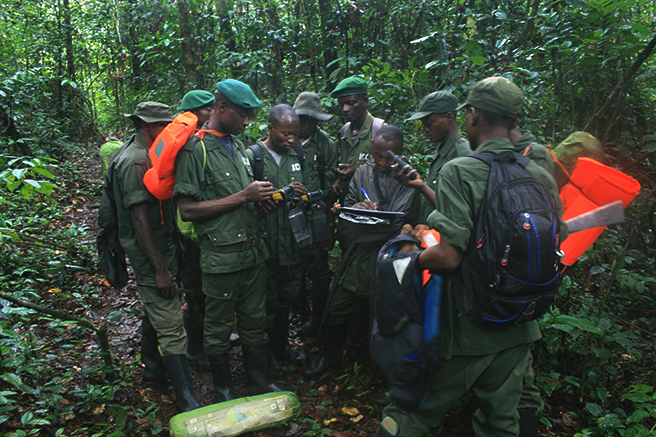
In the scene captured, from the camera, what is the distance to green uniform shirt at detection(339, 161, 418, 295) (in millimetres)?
Answer: 3508

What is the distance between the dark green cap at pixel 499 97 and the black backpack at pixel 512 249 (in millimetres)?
281

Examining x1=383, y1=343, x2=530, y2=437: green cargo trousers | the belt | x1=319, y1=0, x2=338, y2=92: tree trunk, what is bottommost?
x1=383, y1=343, x2=530, y2=437: green cargo trousers

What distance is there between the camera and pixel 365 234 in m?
3.53

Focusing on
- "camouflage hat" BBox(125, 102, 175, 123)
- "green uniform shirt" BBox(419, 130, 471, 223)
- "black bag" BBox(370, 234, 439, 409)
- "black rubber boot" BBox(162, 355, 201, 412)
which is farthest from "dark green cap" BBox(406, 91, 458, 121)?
"black rubber boot" BBox(162, 355, 201, 412)

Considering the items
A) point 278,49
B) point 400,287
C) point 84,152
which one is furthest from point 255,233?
point 84,152

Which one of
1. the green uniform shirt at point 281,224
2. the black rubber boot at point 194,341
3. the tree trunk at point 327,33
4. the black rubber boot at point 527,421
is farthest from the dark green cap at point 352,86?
the black rubber boot at point 527,421

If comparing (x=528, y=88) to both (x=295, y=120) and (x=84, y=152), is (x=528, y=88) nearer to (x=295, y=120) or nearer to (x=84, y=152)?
(x=295, y=120)

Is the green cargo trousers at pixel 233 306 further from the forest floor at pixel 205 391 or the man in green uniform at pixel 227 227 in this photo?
the forest floor at pixel 205 391

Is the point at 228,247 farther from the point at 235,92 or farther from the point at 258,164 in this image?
the point at 235,92

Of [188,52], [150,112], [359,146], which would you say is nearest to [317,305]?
[359,146]

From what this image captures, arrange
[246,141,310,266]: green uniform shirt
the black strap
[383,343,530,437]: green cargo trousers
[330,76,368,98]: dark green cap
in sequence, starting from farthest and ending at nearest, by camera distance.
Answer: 1. [330,76,368,98]: dark green cap
2. [246,141,310,266]: green uniform shirt
3. the black strap
4. [383,343,530,437]: green cargo trousers

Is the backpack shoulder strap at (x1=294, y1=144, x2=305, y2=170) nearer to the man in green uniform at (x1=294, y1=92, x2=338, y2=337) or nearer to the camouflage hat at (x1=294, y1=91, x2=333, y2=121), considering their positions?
the man in green uniform at (x1=294, y1=92, x2=338, y2=337)

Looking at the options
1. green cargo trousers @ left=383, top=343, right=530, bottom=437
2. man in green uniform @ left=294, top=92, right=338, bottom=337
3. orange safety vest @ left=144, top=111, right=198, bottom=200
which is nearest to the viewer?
green cargo trousers @ left=383, top=343, right=530, bottom=437

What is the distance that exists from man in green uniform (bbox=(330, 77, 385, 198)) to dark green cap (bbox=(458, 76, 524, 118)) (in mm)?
2136
